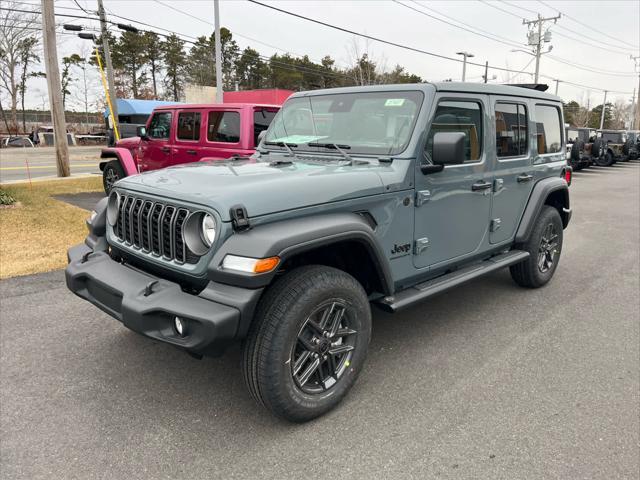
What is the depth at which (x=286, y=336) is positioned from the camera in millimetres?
2459

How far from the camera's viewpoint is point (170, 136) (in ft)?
27.4

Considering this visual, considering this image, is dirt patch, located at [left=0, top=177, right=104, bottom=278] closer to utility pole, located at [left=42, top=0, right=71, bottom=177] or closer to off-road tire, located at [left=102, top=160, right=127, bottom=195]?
off-road tire, located at [left=102, top=160, right=127, bottom=195]

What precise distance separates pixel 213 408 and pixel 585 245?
20.8 ft

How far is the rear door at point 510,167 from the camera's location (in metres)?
4.06

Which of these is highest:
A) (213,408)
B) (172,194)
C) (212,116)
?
(212,116)

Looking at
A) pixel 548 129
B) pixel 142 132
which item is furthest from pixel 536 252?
pixel 142 132

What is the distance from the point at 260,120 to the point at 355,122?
4166 millimetres

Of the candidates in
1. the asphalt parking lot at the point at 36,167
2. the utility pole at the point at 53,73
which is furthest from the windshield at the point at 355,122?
the asphalt parking lot at the point at 36,167

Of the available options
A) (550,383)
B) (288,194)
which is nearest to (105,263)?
(288,194)

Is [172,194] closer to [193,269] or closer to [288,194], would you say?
[193,269]

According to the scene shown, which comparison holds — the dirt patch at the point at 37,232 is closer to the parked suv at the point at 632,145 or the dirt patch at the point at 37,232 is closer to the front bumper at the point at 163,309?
the front bumper at the point at 163,309

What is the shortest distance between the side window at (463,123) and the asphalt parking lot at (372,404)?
1496 mm

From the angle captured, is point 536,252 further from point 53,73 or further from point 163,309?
point 53,73

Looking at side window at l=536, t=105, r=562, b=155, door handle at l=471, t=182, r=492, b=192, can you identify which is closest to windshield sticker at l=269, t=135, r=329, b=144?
door handle at l=471, t=182, r=492, b=192
